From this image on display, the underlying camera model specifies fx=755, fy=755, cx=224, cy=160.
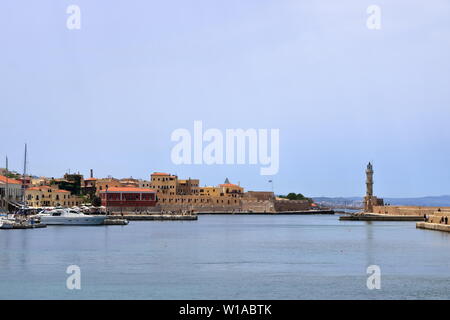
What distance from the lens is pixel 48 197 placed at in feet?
402

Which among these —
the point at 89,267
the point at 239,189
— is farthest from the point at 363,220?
the point at 89,267

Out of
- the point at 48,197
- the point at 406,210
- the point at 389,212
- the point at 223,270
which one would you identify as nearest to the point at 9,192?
the point at 48,197

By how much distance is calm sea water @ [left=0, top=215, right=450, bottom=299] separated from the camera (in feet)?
89.5

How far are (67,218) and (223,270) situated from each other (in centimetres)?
5135

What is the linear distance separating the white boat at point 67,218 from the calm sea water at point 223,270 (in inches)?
1188

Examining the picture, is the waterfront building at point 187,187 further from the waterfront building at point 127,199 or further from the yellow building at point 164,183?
the waterfront building at point 127,199

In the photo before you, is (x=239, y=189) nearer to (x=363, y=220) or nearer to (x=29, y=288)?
(x=363, y=220)

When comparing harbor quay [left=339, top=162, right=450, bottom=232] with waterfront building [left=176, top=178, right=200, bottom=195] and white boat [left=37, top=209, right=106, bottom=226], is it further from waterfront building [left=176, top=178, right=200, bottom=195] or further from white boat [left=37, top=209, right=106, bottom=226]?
waterfront building [left=176, top=178, right=200, bottom=195]

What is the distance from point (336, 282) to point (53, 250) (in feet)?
69.3

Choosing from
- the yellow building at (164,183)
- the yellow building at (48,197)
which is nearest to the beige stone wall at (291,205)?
the yellow building at (164,183)

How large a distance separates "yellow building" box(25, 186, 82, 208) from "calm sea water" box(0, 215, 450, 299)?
69.8 m

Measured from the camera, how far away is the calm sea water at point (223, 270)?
27.3 metres

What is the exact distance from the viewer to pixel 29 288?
28.0 meters

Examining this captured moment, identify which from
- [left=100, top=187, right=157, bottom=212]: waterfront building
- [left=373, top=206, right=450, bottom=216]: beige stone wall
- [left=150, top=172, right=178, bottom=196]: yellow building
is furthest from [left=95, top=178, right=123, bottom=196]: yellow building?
[left=373, top=206, right=450, bottom=216]: beige stone wall
